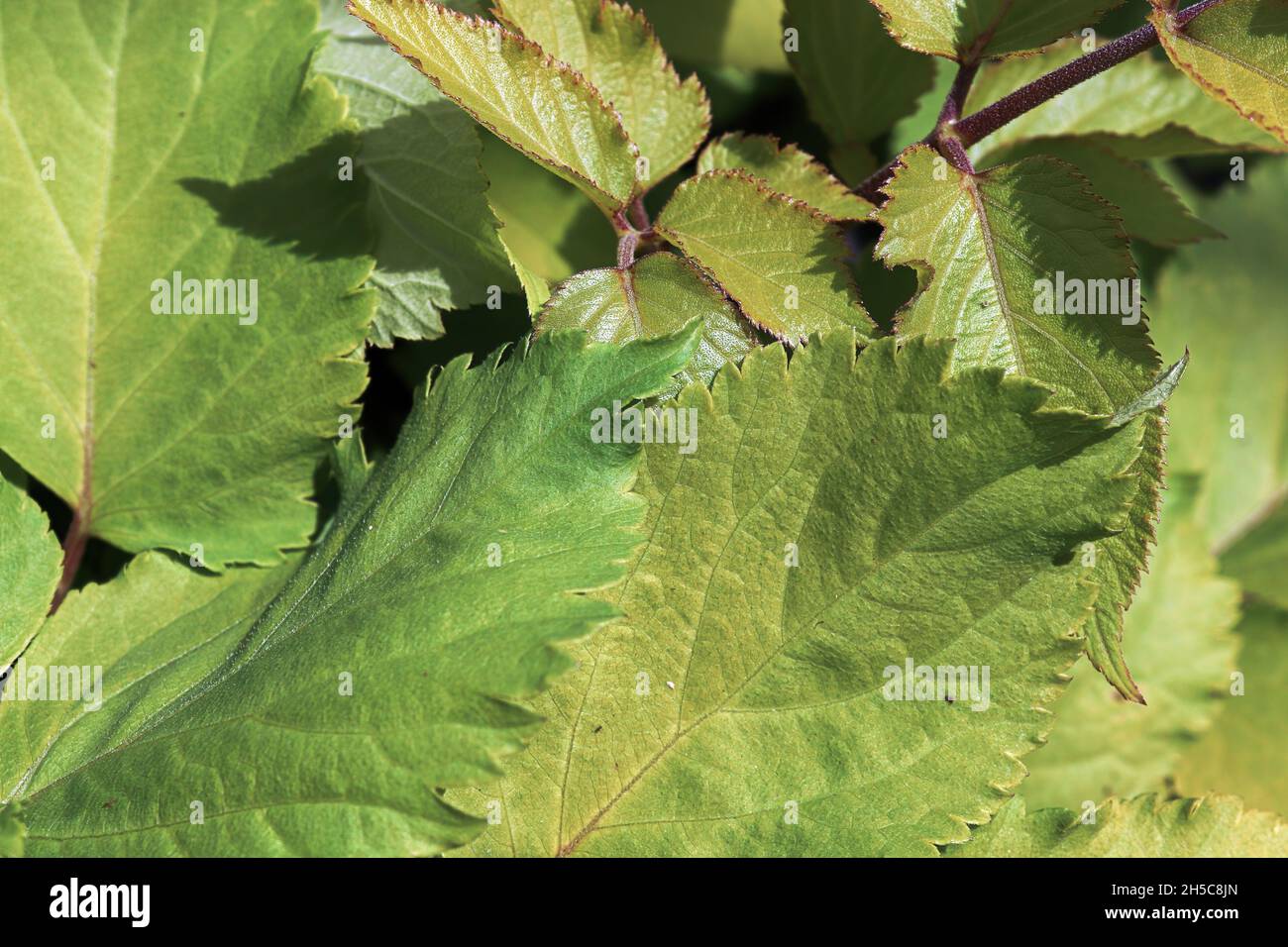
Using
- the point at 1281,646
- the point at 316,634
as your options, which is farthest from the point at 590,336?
the point at 1281,646

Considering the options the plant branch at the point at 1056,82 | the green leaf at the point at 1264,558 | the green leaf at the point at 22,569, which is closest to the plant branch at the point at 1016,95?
the plant branch at the point at 1056,82

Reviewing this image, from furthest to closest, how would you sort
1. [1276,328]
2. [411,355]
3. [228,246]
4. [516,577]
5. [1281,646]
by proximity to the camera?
[1276,328] → [1281,646] → [411,355] → [228,246] → [516,577]

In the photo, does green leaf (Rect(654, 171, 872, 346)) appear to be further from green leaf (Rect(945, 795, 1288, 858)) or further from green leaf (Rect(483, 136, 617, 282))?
green leaf (Rect(945, 795, 1288, 858))

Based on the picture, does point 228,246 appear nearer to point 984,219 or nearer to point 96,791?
point 96,791

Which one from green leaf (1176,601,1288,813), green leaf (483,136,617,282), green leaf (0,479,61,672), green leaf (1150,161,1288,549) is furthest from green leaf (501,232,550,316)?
green leaf (1150,161,1288,549)

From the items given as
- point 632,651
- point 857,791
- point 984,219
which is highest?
point 984,219

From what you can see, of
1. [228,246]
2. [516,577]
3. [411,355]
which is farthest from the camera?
[411,355]
